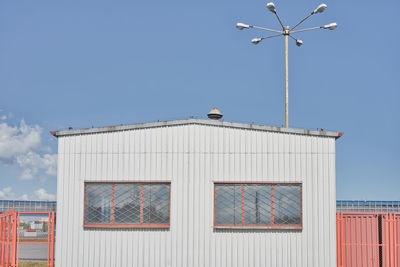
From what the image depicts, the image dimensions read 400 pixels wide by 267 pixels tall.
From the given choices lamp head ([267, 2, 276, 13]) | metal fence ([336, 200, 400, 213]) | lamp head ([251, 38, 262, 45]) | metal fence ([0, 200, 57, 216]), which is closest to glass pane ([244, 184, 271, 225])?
metal fence ([336, 200, 400, 213])

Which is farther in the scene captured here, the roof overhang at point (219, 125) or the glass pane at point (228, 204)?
the roof overhang at point (219, 125)

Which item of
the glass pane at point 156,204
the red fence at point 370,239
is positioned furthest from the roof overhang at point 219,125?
the red fence at point 370,239

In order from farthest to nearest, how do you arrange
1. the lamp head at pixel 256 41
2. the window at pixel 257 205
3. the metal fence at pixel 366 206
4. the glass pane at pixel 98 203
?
1. the lamp head at pixel 256 41
2. the metal fence at pixel 366 206
3. the glass pane at pixel 98 203
4. the window at pixel 257 205

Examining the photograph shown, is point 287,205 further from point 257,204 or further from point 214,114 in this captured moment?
point 214,114

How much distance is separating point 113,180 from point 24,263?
866 cm

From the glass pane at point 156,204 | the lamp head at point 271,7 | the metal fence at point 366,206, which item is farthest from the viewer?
the metal fence at point 366,206

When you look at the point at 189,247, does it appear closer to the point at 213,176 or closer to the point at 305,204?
the point at 213,176

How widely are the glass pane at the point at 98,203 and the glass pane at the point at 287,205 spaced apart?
495 cm

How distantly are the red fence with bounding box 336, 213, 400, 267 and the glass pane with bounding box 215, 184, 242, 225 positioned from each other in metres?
3.10

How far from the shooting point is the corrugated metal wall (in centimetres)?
1443

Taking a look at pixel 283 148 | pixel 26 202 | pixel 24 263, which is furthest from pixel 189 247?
pixel 24 263

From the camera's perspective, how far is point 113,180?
49.2 feet

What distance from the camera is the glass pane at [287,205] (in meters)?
14.6

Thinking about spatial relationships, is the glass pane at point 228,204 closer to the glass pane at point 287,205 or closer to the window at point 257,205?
the window at point 257,205
